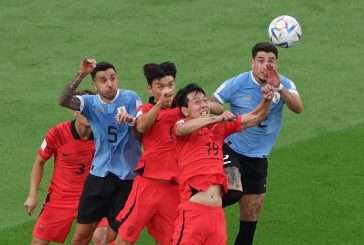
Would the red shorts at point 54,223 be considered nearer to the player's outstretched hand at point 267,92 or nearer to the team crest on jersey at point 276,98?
the team crest on jersey at point 276,98

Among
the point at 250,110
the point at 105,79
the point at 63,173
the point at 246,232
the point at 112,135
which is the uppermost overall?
the point at 105,79

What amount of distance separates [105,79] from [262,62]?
174 cm

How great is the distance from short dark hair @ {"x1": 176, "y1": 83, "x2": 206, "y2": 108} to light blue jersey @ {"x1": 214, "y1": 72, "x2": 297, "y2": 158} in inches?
58.5

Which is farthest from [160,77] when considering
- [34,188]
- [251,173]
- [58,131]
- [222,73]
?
[222,73]

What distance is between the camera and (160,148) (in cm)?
1180

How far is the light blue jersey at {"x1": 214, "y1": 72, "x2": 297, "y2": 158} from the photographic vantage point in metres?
12.8

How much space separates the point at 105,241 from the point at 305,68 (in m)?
7.11

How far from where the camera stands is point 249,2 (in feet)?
70.9

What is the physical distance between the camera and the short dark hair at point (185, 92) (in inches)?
444

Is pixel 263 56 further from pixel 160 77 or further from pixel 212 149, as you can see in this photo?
pixel 212 149

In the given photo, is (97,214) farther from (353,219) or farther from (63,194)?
(353,219)

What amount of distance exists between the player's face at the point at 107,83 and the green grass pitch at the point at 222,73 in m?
2.12

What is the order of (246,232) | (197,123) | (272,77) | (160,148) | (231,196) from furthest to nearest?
(246,232) < (231,196) < (160,148) < (272,77) < (197,123)

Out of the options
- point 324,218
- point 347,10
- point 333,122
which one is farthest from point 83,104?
point 347,10
